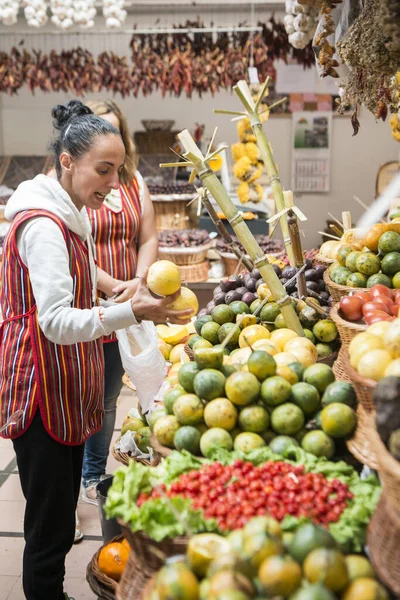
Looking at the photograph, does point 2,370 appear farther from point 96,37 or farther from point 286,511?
point 96,37

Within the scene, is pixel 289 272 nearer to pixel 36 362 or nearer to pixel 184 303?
pixel 184 303

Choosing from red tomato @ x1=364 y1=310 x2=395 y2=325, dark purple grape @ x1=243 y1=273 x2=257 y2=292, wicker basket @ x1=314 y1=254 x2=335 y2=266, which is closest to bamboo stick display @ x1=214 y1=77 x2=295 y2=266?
dark purple grape @ x1=243 y1=273 x2=257 y2=292

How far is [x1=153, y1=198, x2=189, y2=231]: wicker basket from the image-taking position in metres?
5.71

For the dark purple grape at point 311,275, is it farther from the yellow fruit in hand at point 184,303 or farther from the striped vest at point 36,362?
the striped vest at point 36,362

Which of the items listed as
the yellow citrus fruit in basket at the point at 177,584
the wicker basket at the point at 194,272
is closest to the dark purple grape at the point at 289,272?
the yellow citrus fruit in basket at the point at 177,584

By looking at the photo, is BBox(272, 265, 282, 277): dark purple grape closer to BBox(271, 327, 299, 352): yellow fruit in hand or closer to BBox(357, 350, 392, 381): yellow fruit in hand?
BBox(271, 327, 299, 352): yellow fruit in hand

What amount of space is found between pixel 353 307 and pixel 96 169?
2.96ft

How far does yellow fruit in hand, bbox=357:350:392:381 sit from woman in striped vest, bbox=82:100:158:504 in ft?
5.55

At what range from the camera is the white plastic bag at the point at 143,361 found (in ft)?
8.13

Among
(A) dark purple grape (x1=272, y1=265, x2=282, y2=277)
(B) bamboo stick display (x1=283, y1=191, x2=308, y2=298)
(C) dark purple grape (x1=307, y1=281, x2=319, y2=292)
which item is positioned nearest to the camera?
(B) bamboo stick display (x1=283, y1=191, x2=308, y2=298)

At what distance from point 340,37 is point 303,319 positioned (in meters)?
1.12

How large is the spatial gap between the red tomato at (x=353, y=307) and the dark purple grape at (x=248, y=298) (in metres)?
0.63

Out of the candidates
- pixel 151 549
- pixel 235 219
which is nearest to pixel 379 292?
pixel 235 219

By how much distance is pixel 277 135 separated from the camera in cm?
892
